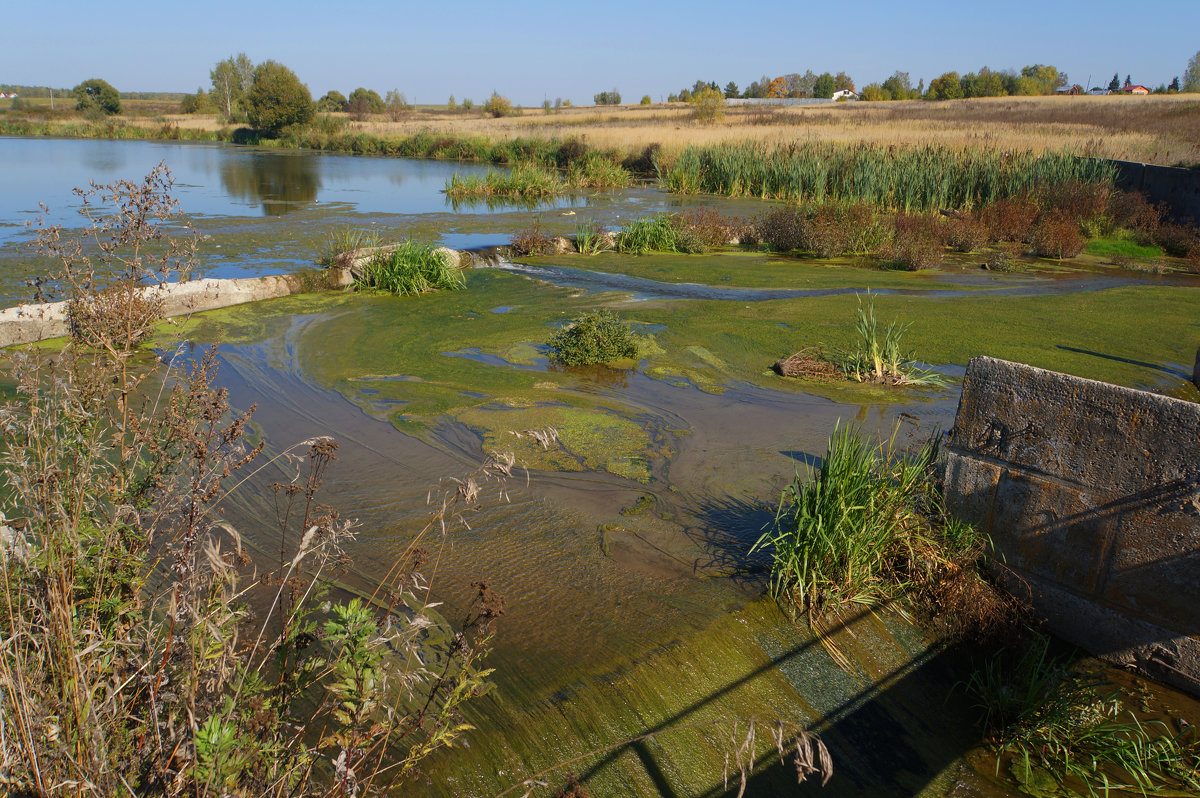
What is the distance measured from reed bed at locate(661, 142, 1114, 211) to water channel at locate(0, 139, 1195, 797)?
9.80 m

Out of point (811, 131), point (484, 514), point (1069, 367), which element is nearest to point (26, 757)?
point (484, 514)

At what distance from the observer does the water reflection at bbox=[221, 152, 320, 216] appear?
20.9m

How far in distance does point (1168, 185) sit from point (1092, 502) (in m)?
18.8

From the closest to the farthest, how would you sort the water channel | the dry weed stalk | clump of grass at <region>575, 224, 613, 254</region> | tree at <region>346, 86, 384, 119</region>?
the dry weed stalk < the water channel < clump of grass at <region>575, 224, 613, 254</region> < tree at <region>346, 86, 384, 119</region>

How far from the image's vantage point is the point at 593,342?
8.42 metres

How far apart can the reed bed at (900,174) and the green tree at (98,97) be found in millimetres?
62314

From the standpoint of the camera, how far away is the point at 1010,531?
4301mm

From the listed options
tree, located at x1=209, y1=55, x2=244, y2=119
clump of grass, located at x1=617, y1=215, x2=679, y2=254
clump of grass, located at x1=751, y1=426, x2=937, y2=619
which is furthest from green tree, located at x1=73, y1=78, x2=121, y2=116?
clump of grass, located at x1=751, y1=426, x2=937, y2=619

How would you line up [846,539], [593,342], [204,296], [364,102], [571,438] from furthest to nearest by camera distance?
[364,102] < [204,296] < [593,342] < [571,438] < [846,539]

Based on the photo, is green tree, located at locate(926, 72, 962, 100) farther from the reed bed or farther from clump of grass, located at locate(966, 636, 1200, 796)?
clump of grass, located at locate(966, 636, 1200, 796)

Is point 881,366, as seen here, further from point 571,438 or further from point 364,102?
point 364,102

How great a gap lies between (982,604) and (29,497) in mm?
4165

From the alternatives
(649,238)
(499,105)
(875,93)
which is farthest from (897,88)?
(649,238)

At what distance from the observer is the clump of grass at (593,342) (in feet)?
27.6
